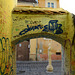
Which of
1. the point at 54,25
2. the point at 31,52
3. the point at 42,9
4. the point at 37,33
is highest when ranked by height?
the point at 42,9

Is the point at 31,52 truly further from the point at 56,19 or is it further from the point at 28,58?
the point at 56,19

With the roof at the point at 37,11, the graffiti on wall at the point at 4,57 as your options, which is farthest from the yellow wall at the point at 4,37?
the roof at the point at 37,11

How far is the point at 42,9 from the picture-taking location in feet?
15.6

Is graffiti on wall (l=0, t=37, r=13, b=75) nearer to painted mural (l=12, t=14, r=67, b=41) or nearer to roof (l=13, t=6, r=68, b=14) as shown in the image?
painted mural (l=12, t=14, r=67, b=41)

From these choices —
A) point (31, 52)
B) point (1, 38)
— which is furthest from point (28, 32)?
point (31, 52)

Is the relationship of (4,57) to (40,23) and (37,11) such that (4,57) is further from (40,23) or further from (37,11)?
(37,11)

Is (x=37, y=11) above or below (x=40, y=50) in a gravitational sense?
above

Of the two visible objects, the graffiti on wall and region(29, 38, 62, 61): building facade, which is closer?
the graffiti on wall

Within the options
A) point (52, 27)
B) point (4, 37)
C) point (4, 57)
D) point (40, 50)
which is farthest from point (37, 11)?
point (40, 50)

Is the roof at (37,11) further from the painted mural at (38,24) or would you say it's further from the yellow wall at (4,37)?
the yellow wall at (4,37)

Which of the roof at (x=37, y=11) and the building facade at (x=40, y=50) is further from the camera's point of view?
the building facade at (x=40, y=50)

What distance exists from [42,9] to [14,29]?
162cm

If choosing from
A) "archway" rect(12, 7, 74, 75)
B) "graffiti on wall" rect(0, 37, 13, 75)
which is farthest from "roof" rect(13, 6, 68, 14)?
"graffiti on wall" rect(0, 37, 13, 75)

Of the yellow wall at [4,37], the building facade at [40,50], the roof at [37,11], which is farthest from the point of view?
the building facade at [40,50]
